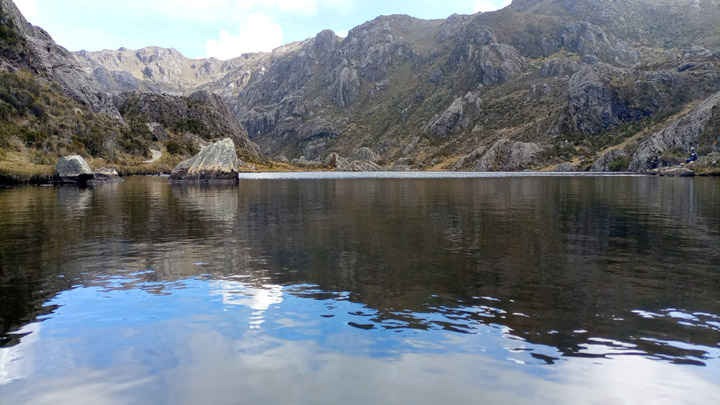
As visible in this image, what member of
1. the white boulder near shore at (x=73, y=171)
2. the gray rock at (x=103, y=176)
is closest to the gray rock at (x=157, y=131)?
the gray rock at (x=103, y=176)

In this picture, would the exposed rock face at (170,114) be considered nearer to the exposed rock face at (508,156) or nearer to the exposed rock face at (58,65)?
the exposed rock face at (58,65)

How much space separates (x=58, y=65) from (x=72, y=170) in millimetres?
79628

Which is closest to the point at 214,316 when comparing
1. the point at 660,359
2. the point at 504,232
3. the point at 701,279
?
the point at 660,359

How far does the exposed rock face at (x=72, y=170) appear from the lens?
225 ft

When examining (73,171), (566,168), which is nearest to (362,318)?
(73,171)

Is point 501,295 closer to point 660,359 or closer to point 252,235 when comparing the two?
point 660,359

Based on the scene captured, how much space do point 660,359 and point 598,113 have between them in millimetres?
182245

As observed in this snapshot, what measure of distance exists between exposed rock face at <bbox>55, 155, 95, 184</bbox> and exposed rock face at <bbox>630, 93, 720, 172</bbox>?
416 ft

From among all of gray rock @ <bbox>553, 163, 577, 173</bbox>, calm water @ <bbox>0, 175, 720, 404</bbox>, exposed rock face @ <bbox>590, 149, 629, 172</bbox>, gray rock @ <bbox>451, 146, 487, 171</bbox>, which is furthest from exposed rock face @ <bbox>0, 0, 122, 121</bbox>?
exposed rock face @ <bbox>590, 149, 629, 172</bbox>

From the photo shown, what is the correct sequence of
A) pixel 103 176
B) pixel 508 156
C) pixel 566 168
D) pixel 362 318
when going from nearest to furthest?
pixel 362 318 < pixel 103 176 < pixel 566 168 < pixel 508 156

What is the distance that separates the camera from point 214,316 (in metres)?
9.79

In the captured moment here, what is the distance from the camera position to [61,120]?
10419cm

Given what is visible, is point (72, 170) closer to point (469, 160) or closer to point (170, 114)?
point (170, 114)

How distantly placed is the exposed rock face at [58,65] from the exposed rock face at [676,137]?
15347 centimetres
